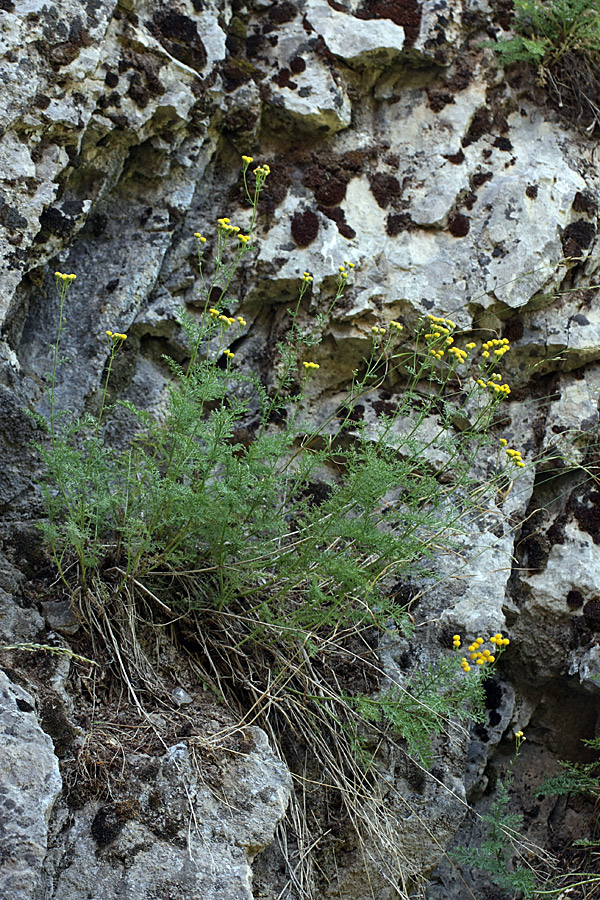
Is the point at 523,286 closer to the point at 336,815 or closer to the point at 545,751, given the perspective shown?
the point at 545,751

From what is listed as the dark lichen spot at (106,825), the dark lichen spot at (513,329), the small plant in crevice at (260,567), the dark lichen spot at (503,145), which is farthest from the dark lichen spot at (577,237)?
the dark lichen spot at (106,825)

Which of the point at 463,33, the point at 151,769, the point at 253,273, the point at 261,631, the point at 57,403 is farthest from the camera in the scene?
the point at 463,33

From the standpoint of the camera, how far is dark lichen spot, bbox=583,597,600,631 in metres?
3.64

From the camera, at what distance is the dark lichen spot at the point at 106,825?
2473 mm

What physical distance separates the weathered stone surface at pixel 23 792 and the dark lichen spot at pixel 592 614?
2532 millimetres

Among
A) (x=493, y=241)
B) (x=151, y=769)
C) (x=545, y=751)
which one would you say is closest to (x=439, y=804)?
(x=545, y=751)

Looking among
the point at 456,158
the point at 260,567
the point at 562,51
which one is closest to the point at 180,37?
the point at 456,158

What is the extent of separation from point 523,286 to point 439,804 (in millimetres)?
2663

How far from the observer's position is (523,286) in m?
4.09

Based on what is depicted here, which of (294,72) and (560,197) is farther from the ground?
(294,72)

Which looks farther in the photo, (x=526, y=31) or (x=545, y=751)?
(x=526, y=31)

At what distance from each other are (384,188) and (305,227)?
0.58 m

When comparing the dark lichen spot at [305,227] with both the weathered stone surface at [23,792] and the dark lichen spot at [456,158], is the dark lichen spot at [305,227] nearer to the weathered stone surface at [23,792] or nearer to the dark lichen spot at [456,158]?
the dark lichen spot at [456,158]

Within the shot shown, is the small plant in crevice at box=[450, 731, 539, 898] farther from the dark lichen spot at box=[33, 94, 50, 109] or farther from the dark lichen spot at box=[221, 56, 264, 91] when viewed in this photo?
the dark lichen spot at box=[221, 56, 264, 91]
